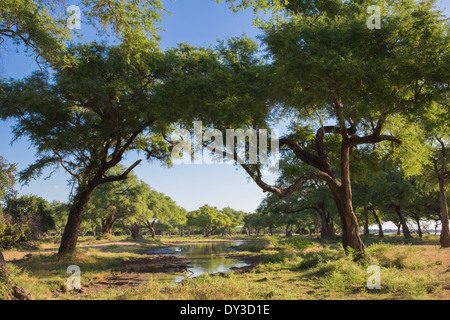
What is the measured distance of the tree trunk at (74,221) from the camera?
19323 millimetres

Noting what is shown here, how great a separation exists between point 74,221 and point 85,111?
7890 millimetres

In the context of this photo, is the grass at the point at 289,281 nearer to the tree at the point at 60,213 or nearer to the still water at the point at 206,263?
the still water at the point at 206,263

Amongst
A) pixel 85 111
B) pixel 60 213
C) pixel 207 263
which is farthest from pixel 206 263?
pixel 60 213

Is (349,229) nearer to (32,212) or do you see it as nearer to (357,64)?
(357,64)

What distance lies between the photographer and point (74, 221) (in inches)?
772

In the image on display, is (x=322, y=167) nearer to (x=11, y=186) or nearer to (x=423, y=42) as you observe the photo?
(x=423, y=42)

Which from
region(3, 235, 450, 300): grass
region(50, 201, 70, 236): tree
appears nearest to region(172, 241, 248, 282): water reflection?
region(3, 235, 450, 300): grass

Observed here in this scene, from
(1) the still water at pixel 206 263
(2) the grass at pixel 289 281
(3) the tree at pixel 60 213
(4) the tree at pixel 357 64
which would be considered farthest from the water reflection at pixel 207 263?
(3) the tree at pixel 60 213

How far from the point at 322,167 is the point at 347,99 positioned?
4.54 m

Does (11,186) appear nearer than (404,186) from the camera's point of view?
Yes

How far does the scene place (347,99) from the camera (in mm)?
12922

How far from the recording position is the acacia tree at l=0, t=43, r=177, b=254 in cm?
1625
